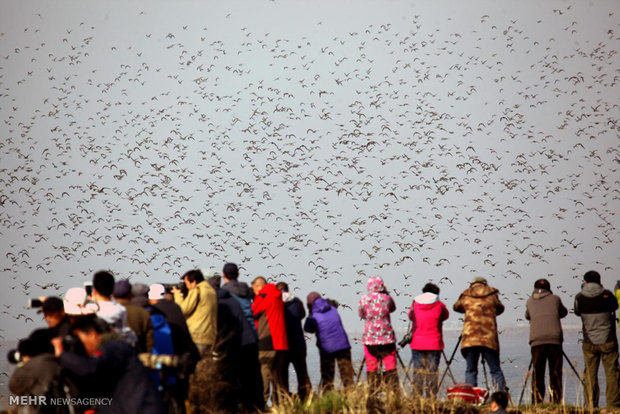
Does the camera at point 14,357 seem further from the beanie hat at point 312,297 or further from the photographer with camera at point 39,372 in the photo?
the beanie hat at point 312,297

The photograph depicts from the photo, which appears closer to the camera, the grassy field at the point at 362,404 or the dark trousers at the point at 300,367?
the grassy field at the point at 362,404

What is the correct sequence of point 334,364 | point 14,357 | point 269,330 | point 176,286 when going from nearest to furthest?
point 14,357
point 176,286
point 269,330
point 334,364

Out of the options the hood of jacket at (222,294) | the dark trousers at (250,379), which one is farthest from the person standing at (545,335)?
the hood of jacket at (222,294)

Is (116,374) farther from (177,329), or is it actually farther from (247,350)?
(247,350)

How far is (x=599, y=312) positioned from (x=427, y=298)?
305 cm

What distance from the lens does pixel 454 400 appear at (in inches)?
577

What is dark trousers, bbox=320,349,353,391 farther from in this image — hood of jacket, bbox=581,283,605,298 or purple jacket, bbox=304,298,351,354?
hood of jacket, bbox=581,283,605,298

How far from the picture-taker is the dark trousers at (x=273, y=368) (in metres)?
15.5

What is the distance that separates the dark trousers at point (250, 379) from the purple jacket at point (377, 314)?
8.69 ft

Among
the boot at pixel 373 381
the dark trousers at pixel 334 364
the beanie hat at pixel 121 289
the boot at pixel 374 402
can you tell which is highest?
the beanie hat at pixel 121 289

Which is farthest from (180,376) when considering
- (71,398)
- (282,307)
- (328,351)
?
(328,351)

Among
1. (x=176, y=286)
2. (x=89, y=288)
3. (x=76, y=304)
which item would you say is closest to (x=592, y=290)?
(x=176, y=286)

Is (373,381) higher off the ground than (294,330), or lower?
lower

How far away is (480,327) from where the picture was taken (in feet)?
51.4
